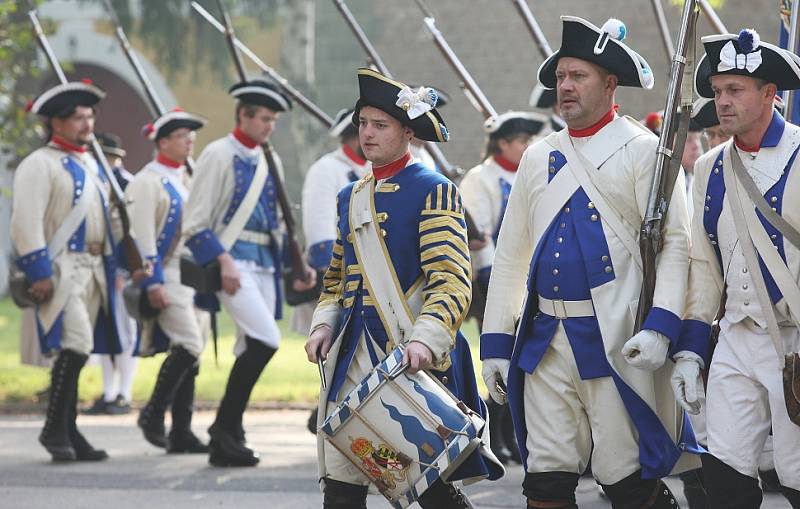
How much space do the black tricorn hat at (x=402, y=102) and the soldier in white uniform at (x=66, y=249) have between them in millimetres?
3787

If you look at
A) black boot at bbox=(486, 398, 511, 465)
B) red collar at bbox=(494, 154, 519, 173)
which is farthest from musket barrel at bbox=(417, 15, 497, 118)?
black boot at bbox=(486, 398, 511, 465)

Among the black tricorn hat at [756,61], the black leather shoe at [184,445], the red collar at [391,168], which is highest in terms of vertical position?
the black tricorn hat at [756,61]

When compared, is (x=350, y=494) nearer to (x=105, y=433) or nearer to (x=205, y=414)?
(x=105, y=433)

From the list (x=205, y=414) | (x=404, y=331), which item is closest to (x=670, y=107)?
(x=404, y=331)

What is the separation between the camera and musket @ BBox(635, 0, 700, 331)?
506 centimetres

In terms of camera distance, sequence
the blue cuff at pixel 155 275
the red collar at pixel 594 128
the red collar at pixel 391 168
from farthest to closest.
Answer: the blue cuff at pixel 155 275
the red collar at pixel 391 168
the red collar at pixel 594 128

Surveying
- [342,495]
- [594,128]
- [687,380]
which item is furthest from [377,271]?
[687,380]

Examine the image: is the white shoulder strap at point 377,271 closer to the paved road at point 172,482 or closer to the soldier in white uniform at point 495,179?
the paved road at point 172,482

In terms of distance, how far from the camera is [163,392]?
9172 mm

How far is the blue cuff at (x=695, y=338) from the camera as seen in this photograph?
16.7 ft

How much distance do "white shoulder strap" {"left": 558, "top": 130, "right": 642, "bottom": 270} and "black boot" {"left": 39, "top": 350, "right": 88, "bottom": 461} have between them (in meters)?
4.38

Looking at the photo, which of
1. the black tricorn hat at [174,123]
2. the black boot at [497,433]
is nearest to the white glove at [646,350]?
the black boot at [497,433]

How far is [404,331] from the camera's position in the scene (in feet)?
17.6

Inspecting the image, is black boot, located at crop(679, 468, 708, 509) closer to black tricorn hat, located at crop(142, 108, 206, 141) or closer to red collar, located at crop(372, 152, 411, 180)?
red collar, located at crop(372, 152, 411, 180)
